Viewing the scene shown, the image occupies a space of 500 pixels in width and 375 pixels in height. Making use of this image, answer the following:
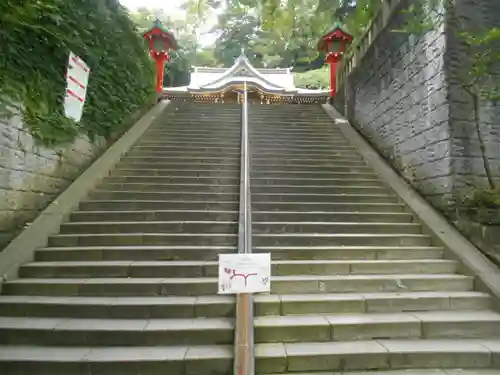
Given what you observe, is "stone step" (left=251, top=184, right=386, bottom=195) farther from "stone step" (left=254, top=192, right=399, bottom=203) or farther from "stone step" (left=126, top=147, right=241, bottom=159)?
"stone step" (left=126, top=147, right=241, bottom=159)

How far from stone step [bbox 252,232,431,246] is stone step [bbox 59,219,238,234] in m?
0.31

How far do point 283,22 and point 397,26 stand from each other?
2314 mm

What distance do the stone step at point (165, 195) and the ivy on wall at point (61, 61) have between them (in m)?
1.01

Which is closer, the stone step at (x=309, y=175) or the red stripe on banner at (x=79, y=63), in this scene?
the red stripe on banner at (x=79, y=63)

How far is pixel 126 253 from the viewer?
13.0 feet

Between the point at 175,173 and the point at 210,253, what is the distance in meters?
2.57

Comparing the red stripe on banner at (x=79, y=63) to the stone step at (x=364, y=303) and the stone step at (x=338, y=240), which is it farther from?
the stone step at (x=364, y=303)

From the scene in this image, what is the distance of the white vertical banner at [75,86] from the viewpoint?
16.4ft

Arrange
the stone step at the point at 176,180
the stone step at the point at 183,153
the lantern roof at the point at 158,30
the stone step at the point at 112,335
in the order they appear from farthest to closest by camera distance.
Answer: the lantern roof at the point at 158,30 → the stone step at the point at 183,153 → the stone step at the point at 176,180 → the stone step at the point at 112,335

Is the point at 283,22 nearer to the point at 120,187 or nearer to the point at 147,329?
the point at 120,187

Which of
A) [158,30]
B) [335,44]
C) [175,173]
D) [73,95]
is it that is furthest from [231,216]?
[158,30]

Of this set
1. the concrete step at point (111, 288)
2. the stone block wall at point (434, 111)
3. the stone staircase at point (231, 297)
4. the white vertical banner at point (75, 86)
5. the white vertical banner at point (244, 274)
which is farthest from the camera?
the white vertical banner at point (75, 86)

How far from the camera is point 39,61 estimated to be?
14.9 ft

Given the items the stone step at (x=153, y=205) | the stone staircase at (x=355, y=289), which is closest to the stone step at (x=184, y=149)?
the stone staircase at (x=355, y=289)
